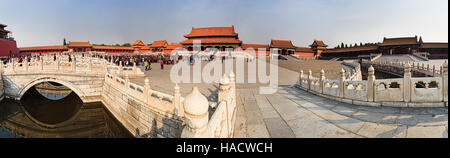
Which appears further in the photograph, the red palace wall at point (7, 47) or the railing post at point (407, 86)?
the red palace wall at point (7, 47)

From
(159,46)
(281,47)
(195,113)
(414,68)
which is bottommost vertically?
(195,113)

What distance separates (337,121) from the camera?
169 inches

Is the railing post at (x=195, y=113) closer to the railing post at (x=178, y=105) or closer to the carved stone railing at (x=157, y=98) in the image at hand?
the carved stone railing at (x=157, y=98)

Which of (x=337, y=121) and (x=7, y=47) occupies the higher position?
(x=7, y=47)

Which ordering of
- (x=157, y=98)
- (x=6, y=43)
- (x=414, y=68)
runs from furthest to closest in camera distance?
(x=6, y=43)
(x=414, y=68)
(x=157, y=98)

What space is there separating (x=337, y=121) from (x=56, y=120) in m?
13.6

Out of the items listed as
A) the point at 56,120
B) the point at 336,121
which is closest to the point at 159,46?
the point at 56,120

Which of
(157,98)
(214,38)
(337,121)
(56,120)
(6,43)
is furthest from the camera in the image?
(214,38)

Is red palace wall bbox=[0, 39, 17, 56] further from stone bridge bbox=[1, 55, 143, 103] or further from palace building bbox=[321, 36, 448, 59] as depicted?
palace building bbox=[321, 36, 448, 59]

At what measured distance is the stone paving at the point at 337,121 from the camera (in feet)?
11.8

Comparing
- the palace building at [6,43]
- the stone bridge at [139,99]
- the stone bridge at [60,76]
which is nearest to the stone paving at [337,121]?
the stone bridge at [139,99]

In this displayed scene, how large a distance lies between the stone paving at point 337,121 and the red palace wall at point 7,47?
149 ft

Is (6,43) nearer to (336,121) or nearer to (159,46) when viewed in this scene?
(159,46)

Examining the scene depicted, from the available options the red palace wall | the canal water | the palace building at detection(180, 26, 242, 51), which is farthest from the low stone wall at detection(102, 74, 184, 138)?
the red palace wall
